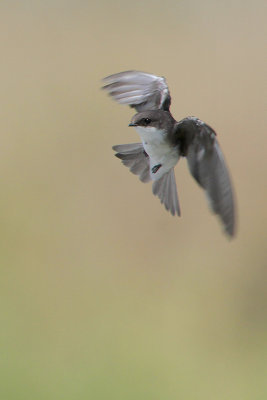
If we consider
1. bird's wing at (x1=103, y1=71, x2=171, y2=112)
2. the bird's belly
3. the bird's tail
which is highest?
bird's wing at (x1=103, y1=71, x2=171, y2=112)

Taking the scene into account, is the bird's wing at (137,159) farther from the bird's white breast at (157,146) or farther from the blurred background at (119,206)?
the blurred background at (119,206)

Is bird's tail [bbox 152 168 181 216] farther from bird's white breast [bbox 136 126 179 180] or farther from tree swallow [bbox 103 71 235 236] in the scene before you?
bird's white breast [bbox 136 126 179 180]

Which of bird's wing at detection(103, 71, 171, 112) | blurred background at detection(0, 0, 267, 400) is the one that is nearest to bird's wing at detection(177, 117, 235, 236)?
bird's wing at detection(103, 71, 171, 112)

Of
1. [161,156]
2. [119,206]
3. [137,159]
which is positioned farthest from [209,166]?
[119,206]

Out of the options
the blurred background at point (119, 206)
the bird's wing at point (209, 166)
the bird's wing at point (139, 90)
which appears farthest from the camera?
the blurred background at point (119, 206)

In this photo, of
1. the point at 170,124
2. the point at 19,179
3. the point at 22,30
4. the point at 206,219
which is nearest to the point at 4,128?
the point at 19,179

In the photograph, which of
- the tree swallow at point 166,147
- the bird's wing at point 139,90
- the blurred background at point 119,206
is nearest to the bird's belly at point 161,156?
the tree swallow at point 166,147

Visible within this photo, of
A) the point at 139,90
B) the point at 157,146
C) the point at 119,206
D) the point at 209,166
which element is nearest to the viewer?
the point at 209,166

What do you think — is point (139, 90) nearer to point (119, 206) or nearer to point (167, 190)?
point (167, 190)
